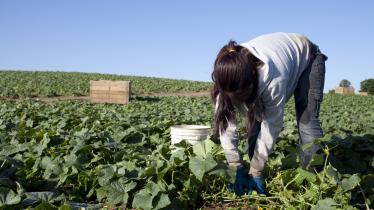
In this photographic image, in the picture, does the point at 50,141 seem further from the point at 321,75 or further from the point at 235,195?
the point at 321,75

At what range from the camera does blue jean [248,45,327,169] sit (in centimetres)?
335

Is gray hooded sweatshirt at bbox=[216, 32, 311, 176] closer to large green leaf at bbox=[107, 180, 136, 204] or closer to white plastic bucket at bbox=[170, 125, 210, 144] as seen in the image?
large green leaf at bbox=[107, 180, 136, 204]

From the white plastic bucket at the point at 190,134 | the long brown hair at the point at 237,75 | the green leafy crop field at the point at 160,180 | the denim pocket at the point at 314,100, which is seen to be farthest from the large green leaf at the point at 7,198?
the denim pocket at the point at 314,100

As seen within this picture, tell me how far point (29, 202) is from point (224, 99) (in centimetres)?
140

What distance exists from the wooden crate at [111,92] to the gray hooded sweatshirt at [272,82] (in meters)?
10.8

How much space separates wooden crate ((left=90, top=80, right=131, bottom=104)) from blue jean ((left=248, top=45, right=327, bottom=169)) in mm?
10710

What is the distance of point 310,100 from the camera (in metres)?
3.35

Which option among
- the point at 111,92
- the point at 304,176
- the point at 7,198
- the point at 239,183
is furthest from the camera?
the point at 111,92

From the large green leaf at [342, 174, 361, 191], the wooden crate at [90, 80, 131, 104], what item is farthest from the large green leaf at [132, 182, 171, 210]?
the wooden crate at [90, 80, 131, 104]

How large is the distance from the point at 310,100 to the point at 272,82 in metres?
0.64

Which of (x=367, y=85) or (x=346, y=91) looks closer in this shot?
(x=346, y=91)

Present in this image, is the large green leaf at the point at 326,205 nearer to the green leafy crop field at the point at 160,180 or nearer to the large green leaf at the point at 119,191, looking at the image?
the green leafy crop field at the point at 160,180

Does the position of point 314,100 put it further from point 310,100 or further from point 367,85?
point 367,85

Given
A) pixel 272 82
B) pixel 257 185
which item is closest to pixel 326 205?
pixel 257 185
